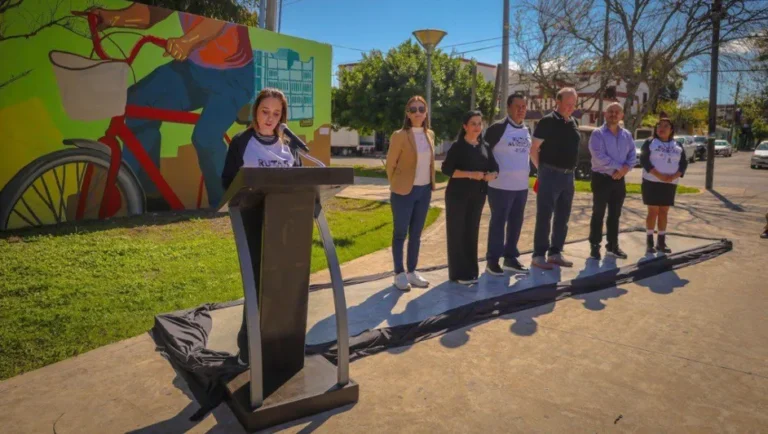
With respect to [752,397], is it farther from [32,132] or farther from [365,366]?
[32,132]

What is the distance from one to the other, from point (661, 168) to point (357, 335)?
4615 millimetres

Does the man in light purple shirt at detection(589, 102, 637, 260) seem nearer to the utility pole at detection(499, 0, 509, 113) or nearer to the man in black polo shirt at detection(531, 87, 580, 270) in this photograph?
the man in black polo shirt at detection(531, 87, 580, 270)

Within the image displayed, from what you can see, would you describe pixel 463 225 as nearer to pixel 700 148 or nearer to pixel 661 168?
pixel 661 168

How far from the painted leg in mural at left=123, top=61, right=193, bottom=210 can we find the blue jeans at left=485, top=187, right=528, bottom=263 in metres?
6.58

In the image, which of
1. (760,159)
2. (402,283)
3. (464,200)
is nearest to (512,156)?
(464,200)

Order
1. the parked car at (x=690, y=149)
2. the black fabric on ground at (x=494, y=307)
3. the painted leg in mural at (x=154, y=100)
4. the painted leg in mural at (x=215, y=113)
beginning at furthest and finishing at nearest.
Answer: the parked car at (x=690, y=149)
the painted leg in mural at (x=215, y=113)
the painted leg in mural at (x=154, y=100)
the black fabric on ground at (x=494, y=307)

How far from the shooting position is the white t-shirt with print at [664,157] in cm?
664

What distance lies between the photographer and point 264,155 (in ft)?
10.5

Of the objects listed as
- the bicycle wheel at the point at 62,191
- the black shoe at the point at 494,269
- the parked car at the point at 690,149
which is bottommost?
the black shoe at the point at 494,269

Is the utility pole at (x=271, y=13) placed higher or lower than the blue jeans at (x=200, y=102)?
higher

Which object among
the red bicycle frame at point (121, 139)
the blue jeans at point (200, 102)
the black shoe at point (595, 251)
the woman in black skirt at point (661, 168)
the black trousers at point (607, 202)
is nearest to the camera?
the black trousers at point (607, 202)

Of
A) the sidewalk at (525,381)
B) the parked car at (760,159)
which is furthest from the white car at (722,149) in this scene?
the sidewalk at (525,381)

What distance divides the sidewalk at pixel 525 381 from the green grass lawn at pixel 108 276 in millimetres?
453

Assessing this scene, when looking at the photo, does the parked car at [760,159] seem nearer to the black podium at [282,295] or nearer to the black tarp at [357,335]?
the black tarp at [357,335]
